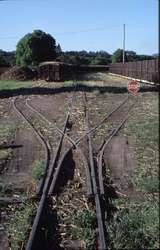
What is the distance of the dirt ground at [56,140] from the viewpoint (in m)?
10.6

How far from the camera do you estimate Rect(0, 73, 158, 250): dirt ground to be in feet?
34.9

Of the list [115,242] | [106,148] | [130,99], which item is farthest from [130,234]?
[130,99]

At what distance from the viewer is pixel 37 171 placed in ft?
36.5

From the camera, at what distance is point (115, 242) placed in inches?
276

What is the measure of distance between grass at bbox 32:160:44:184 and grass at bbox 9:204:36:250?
1.79 meters

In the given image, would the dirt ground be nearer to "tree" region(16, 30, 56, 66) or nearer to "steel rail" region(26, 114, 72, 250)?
"steel rail" region(26, 114, 72, 250)

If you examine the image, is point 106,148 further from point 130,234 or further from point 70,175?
point 130,234

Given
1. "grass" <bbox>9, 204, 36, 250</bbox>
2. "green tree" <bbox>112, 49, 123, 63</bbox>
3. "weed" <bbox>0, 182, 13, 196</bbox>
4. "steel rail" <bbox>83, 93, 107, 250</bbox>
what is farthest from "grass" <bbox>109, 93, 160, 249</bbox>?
"green tree" <bbox>112, 49, 123, 63</bbox>

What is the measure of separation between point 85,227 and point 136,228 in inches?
31.3

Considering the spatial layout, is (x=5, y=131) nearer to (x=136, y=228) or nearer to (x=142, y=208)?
(x=142, y=208)

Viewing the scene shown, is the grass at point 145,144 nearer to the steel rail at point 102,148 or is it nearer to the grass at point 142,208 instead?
the grass at point 142,208

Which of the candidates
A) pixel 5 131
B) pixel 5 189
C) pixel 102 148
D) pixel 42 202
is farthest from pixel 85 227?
pixel 5 131

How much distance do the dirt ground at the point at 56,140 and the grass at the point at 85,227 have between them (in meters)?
0.79

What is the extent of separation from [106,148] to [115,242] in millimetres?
6962
